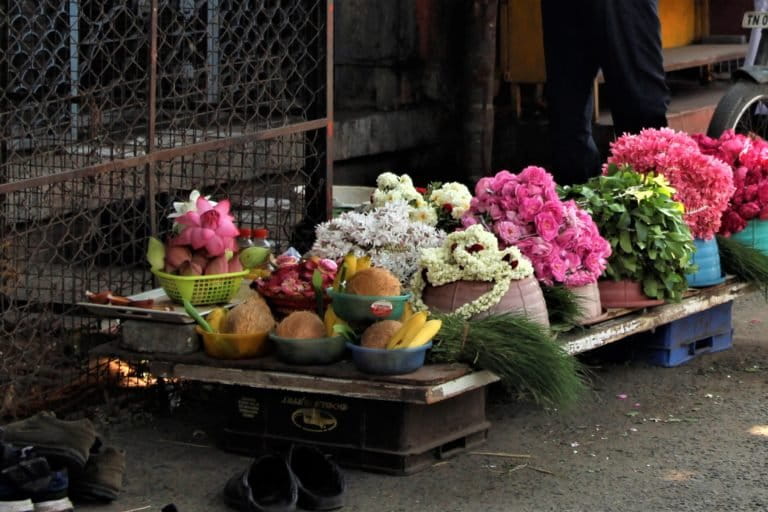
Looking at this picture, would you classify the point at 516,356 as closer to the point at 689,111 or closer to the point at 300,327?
the point at 300,327

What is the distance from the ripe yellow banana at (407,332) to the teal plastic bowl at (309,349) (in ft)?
0.69

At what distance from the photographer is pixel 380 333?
4785 mm

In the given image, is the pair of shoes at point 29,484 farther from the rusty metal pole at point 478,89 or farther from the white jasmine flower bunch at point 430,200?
the rusty metal pole at point 478,89

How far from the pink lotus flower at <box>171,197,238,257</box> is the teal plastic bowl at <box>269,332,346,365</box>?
0.58 meters

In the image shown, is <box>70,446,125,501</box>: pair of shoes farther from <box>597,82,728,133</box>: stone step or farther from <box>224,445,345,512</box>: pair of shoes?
<box>597,82,728,133</box>: stone step

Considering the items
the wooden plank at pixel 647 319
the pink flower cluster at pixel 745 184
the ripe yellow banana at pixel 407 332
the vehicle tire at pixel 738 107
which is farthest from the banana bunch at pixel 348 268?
the vehicle tire at pixel 738 107

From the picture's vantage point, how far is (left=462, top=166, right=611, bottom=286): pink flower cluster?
548 centimetres

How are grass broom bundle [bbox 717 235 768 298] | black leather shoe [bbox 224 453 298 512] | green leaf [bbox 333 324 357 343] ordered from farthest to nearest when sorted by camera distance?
grass broom bundle [bbox 717 235 768 298]
green leaf [bbox 333 324 357 343]
black leather shoe [bbox 224 453 298 512]

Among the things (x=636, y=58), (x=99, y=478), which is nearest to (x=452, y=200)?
(x=636, y=58)

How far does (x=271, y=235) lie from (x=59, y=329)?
4.68 ft

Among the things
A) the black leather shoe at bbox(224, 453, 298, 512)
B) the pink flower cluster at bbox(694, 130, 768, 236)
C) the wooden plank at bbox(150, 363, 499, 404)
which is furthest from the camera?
the pink flower cluster at bbox(694, 130, 768, 236)

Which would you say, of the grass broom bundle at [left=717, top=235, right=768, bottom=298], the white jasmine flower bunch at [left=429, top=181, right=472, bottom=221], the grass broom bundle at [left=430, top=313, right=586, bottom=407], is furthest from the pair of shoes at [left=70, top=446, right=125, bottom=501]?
the grass broom bundle at [left=717, top=235, right=768, bottom=298]

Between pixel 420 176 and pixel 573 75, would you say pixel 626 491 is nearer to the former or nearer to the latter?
pixel 573 75

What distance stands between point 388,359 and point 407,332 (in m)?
0.13
